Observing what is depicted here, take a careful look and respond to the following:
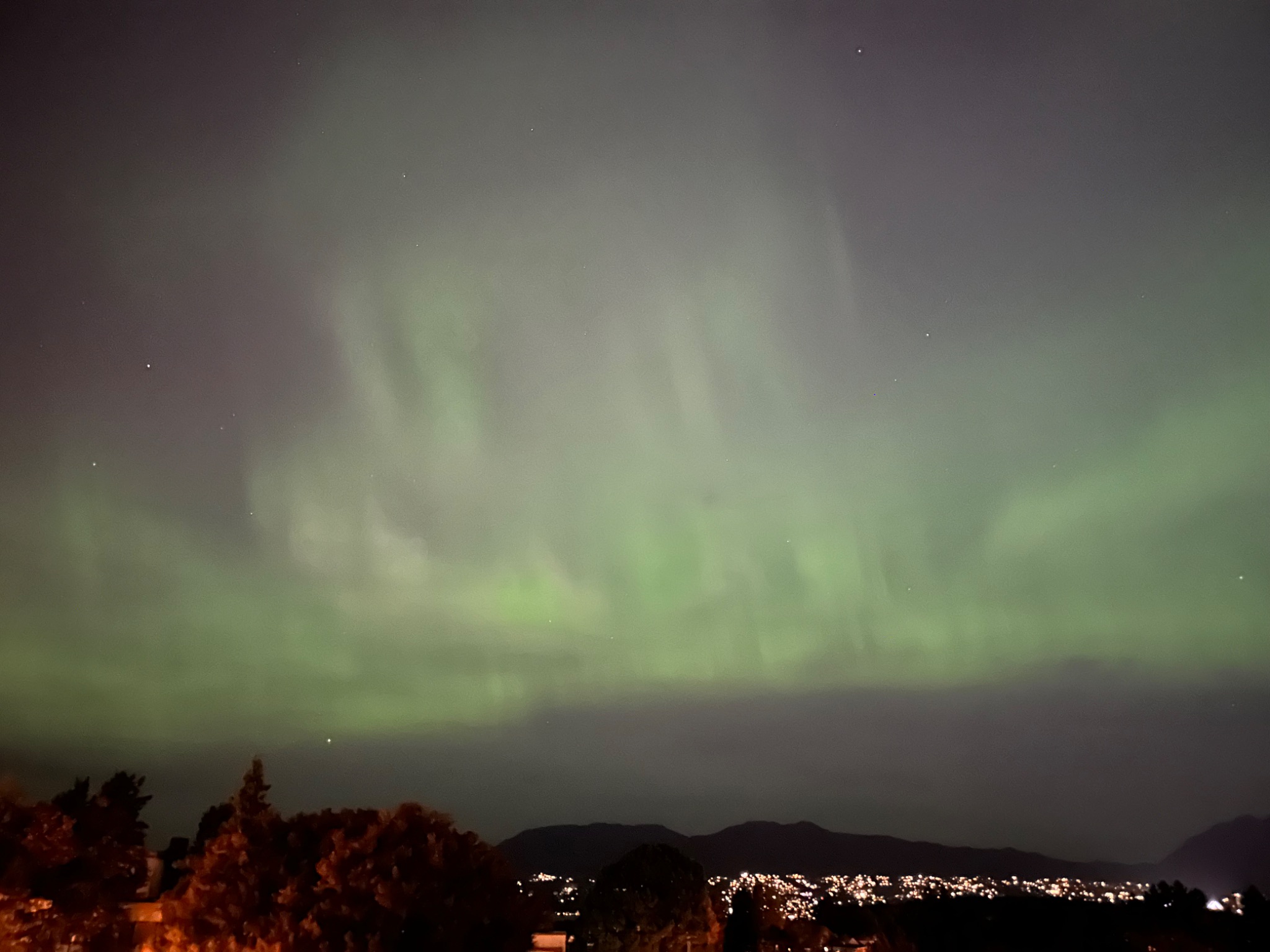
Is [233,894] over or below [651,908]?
over

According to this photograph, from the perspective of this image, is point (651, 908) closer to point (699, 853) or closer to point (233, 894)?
point (233, 894)

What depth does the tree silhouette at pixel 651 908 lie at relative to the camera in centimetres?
4462

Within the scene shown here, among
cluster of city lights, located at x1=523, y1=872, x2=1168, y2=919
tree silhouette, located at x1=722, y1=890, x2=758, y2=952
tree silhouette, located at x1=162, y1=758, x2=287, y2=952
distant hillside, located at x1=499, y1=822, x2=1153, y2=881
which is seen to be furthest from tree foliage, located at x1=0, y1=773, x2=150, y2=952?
distant hillside, located at x1=499, y1=822, x2=1153, y2=881

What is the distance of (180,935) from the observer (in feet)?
75.1

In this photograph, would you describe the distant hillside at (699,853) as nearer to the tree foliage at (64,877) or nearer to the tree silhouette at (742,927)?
the tree silhouette at (742,927)

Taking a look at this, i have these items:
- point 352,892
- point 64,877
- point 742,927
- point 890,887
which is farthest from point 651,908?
point 890,887

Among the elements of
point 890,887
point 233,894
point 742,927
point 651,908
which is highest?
point 233,894

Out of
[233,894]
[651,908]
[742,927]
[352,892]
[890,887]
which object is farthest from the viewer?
[890,887]

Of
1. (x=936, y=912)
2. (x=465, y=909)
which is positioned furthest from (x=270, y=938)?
(x=936, y=912)

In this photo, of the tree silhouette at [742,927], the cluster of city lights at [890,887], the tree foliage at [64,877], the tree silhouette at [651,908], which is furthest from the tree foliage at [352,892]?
the cluster of city lights at [890,887]

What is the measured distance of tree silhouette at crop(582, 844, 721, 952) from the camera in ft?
146

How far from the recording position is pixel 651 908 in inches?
1763

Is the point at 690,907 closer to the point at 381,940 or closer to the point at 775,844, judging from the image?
the point at 381,940

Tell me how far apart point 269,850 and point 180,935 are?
2.49m
